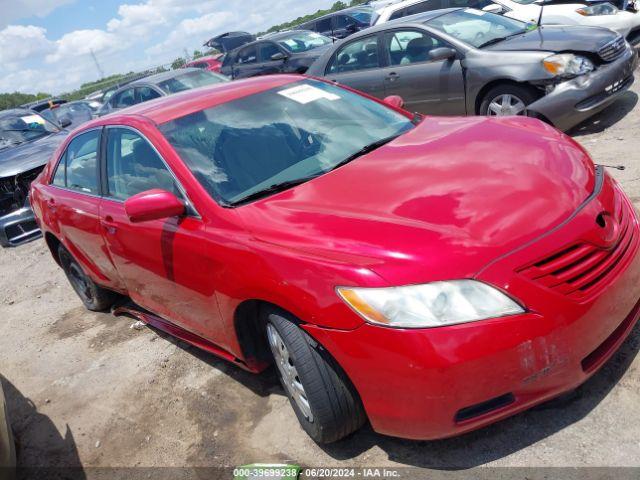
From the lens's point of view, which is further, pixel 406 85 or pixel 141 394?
pixel 406 85

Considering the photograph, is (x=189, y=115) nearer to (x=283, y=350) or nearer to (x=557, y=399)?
(x=283, y=350)

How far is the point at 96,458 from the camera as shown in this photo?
3074 millimetres

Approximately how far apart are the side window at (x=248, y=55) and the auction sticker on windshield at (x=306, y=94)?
9643 millimetres

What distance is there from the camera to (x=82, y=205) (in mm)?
3963

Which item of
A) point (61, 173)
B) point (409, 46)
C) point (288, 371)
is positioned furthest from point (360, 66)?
point (288, 371)

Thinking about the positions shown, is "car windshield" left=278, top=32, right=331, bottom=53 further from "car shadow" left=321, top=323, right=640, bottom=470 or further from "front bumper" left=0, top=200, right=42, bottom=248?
"car shadow" left=321, top=323, right=640, bottom=470

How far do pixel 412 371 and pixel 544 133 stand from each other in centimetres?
167

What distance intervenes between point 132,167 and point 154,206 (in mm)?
839

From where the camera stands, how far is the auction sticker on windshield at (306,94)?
138 inches

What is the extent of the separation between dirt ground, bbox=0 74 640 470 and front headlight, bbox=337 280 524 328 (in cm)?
72

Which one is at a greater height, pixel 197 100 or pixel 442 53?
pixel 197 100

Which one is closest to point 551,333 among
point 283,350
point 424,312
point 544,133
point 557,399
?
point 424,312

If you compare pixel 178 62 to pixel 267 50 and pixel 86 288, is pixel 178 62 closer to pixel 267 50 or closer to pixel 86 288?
Result: pixel 267 50

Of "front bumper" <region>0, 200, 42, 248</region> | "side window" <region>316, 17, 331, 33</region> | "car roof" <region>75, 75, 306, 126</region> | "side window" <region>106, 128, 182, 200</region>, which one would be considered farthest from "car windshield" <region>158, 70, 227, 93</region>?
"side window" <region>316, 17, 331, 33</region>
